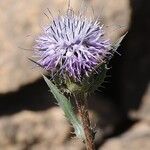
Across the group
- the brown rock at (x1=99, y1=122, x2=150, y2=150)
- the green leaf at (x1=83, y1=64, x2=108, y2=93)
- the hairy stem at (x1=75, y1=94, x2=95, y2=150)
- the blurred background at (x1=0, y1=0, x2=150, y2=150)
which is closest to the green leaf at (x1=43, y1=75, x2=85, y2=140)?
the hairy stem at (x1=75, y1=94, x2=95, y2=150)

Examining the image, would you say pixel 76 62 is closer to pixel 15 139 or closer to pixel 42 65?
pixel 42 65

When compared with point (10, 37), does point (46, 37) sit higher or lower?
lower

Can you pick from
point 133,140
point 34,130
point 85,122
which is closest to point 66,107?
point 85,122

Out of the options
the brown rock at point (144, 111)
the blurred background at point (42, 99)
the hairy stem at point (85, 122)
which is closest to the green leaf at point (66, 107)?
the hairy stem at point (85, 122)

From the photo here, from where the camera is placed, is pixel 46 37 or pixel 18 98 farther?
pixel 18 98

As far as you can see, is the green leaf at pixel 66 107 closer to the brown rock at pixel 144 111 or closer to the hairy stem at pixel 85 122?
the hairy stem at pixel 85 122

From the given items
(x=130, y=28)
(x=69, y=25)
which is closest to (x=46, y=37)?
(x=69, y=25)

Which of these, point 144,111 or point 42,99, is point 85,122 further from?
point 144,111
